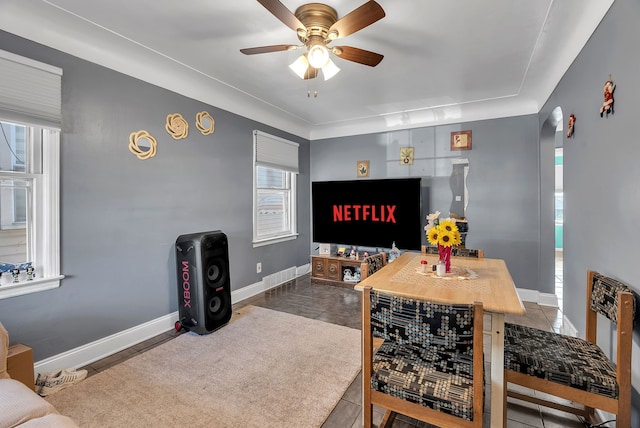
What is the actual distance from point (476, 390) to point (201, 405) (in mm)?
1610

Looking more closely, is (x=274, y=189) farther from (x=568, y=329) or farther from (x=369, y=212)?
(x=568, y=329)

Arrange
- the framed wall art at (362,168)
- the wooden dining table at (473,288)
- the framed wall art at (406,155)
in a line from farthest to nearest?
1. the framed wall art at (362,168)
2. the framed wall art at (406,155)
3. the wooden dining table at (473,288)

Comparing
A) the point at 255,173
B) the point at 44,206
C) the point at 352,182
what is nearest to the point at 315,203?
the point at 352,182

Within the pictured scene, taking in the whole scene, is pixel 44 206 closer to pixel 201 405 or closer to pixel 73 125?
pixel 73 125

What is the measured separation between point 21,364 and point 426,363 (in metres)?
2.36

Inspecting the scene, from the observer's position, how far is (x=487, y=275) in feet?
6.47

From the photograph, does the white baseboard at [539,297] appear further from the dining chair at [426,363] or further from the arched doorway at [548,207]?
the dining chair at [426,363]

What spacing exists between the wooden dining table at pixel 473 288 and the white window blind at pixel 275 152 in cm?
254

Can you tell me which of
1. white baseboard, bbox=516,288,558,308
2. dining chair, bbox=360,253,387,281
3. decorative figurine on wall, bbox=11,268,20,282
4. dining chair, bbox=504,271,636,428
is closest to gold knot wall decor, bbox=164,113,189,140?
decorative figurine on wall, bbox=11,268,20,282

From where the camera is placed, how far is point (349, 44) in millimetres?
2418

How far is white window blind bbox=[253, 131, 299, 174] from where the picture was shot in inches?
162

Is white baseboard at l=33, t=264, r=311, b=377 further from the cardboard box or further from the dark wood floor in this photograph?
the cardboard box

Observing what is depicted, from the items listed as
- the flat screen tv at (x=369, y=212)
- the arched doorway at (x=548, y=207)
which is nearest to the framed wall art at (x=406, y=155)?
the flat screen tv at (x=369, y=212)

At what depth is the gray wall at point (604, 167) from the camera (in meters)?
1.49
